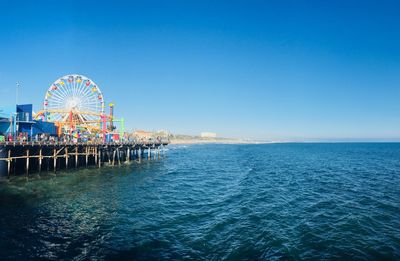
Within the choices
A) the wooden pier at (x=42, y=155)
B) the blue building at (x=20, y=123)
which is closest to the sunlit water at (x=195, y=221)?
the wooden pier at (x=42, y=155)

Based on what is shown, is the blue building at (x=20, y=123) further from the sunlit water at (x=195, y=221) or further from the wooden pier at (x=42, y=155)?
the sunlit water at (x=195, y=221)

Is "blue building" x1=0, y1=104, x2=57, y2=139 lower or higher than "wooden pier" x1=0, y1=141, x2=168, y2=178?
higher

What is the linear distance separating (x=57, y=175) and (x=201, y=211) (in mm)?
25304

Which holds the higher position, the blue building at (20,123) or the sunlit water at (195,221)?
the blue building at (20,123)

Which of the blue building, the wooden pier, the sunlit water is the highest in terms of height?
the blue building

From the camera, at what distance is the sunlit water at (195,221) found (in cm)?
1412

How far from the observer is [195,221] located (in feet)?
63.3

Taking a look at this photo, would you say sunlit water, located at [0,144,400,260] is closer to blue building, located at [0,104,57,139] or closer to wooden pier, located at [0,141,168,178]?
wooden pier, located at [0,141,168,178]

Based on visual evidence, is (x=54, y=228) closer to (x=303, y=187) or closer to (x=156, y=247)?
(x=156, y=247)

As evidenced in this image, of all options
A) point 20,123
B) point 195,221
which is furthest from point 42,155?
point 195,221

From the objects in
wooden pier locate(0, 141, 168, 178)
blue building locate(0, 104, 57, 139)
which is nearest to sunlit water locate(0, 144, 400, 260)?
wooden pier locate(0, 141, 168, 178)

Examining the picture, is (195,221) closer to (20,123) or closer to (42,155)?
(42,155)

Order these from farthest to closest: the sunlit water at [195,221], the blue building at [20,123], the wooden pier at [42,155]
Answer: the blue building at [20,123]
the wooden pier at [42,155]
the sunlit water at [195,221]

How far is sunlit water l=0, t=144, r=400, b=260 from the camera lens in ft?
46.3
